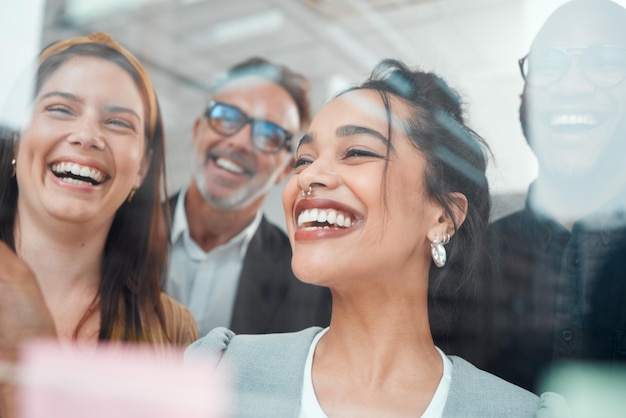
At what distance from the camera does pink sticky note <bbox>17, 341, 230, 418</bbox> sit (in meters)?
1.26

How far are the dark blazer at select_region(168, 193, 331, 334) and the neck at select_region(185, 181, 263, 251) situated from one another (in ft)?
0.17

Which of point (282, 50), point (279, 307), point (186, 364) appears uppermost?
point (282, 50)

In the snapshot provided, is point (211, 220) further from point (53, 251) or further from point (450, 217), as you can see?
point (450, 217)

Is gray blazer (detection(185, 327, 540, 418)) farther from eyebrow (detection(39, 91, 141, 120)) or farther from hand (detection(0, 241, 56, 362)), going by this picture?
eyebrow (detection(39, 91, 141, 120))

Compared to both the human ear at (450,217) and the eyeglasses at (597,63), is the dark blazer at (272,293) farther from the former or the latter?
the eyeglasses at (597,63)

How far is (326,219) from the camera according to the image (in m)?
1.22

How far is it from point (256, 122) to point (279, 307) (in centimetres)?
Answer: 52

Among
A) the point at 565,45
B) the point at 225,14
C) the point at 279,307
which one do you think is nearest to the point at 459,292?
the point at 279,307

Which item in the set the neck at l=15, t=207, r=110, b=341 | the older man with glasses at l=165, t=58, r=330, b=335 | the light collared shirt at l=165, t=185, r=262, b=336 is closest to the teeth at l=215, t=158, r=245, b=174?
the older man with glasses at l=165, t=58, r=330, b=335

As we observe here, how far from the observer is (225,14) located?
179 cm

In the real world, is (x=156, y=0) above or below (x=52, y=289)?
above

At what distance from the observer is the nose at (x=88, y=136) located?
4.63ft

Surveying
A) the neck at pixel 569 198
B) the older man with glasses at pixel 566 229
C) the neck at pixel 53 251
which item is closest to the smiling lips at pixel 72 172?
the neck at pixel 53 251

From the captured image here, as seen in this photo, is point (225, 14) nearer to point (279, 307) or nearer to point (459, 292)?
point (279, 307)
